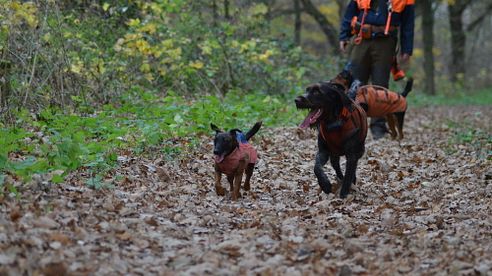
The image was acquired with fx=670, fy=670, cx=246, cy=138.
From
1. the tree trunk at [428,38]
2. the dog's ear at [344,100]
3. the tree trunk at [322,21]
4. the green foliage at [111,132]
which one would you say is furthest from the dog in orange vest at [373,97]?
the tree trunk at [428,38]

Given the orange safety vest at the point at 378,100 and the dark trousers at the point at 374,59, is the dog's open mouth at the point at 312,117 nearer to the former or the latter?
the orange safety vest at the point at 378,100

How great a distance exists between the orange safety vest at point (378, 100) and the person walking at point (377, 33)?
2.36 feet

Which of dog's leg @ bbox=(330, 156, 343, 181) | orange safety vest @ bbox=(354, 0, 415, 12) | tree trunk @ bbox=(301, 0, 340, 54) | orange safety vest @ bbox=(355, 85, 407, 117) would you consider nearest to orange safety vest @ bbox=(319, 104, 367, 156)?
dog's leg @ bbox=(330, 156, 343, 181)

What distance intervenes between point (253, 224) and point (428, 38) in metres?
24.7

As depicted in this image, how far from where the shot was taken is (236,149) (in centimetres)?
672

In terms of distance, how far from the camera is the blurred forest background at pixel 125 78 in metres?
7.83

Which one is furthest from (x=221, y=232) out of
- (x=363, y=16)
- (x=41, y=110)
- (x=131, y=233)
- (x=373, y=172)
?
(x=363, y=16)

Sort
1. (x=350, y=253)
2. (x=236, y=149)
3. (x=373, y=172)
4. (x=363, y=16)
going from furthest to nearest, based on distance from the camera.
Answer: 1. (x=363, y=16)
2. (x=373, y=172)
3. (x=236, y=149)
4. (x=350, y=253)

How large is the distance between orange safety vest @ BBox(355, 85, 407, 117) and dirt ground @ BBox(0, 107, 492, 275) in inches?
55.8

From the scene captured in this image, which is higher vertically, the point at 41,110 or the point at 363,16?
the point at 363,16

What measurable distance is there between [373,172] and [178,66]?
559cm

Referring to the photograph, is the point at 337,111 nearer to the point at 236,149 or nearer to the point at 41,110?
the point at 236,149

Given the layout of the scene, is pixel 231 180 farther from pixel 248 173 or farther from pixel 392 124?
pixel 392 124

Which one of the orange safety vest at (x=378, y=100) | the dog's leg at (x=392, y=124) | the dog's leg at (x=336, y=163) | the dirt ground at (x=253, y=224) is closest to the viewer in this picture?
the dirt ground at (x=253, y=224)
